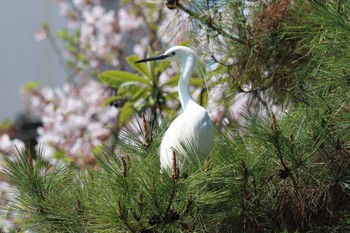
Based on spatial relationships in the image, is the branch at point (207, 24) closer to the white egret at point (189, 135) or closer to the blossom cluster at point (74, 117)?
the white egret at point (189, 135)

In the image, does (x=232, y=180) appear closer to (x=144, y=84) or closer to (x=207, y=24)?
(x=207, y=24)

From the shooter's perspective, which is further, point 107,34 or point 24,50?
point 24,50

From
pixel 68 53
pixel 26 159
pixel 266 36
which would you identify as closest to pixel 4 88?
pixel 68 53

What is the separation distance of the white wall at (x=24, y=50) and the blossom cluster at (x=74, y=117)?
42.1 inches

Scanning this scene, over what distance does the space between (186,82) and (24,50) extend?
4.26 m

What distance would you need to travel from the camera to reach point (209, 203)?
111 centimetres

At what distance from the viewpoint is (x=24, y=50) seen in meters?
5.55

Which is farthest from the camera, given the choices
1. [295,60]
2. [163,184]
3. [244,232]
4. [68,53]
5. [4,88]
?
[4,88]

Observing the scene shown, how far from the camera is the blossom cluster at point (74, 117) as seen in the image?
12.0 feet

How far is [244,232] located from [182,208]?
0.13 m

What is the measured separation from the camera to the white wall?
5473 mm

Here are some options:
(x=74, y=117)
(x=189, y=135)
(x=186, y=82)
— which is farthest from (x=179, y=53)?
(x=74, y=117)

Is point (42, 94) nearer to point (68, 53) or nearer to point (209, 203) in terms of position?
point (68, 53)

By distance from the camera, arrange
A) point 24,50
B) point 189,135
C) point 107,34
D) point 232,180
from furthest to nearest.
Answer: point 24,50
point 107,34
point 189,135
point 232,180
